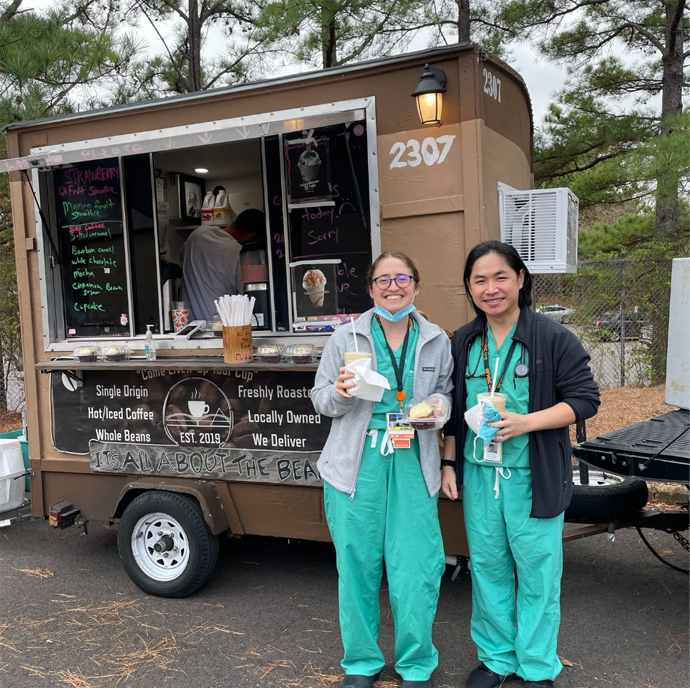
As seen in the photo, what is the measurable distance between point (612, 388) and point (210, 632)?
7049 mm

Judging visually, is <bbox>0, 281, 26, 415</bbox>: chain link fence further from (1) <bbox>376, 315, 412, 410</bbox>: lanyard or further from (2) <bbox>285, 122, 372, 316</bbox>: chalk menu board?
(1) <bbox>376, 315, 412, 410</bbox>: lanyard

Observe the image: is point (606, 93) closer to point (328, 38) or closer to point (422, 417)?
point (328, 38)

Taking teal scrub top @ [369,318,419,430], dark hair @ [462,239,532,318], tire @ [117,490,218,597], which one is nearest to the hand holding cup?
teal scrub top @ [369,318,419,430]

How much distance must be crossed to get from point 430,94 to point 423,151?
29 centimetres

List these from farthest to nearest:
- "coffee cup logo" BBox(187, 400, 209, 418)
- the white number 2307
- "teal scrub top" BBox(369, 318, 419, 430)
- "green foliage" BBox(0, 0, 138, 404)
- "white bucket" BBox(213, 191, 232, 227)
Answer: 1. "green foliage" BBox(0, 0, 138, 404)
2. "white bucket" BBox(213, 191, 232, 227)
3. "coffee cup logo" BBox(187, 400, 209, 418)
4. the white number 2307
5. "teal scrub top" BBox(369, 318, 419, 430)

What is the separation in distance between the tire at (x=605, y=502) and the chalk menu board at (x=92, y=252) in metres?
3.09

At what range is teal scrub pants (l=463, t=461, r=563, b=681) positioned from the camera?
2.71 metres

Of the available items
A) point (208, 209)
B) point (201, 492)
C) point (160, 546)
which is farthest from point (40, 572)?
point (208, 209)

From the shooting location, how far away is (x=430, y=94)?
10.9 ft

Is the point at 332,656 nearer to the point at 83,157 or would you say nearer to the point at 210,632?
the point at 210,632

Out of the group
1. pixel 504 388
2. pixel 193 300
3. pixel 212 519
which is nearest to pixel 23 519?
pixel 212 519

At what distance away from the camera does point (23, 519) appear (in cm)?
437

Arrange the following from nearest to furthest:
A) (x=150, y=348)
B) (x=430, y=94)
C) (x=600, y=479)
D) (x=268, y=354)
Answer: (x=430, y=94)
(x=268, y=354)
(x=150, y=348)
(x=600, y=479)

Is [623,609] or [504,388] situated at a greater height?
[504,388]
